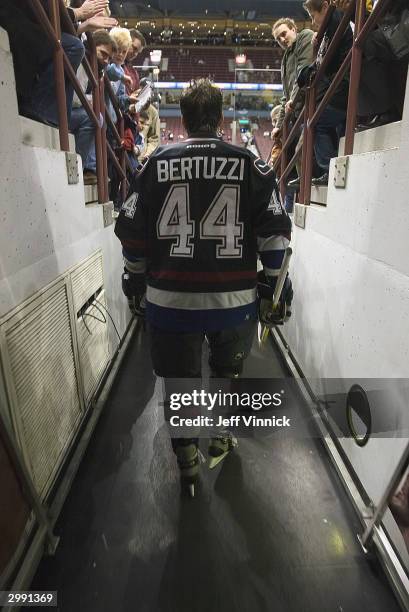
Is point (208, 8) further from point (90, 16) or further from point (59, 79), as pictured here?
point (59, 79)

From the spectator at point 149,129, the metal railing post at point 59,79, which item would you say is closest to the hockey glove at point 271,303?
the metal railing post at point 59,79

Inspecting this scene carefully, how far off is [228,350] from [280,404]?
35.6 inches

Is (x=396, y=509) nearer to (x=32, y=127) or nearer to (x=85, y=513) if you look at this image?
(x=85, y=513)

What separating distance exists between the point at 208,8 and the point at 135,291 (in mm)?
16357

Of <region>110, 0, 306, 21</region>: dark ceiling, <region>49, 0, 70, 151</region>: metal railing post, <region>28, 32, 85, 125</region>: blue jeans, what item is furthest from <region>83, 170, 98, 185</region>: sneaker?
<region>110, 0, 306, 21</region>: dark ceiling

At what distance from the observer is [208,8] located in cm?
1407

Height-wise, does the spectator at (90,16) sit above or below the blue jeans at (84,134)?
above

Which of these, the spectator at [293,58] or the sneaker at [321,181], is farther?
the spectator at [293,58]

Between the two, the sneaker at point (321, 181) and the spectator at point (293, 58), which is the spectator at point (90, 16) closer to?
the spectator at point (293, 58)

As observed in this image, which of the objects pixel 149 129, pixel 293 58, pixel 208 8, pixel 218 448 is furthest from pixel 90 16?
pixel 208 8

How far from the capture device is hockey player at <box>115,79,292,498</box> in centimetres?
139

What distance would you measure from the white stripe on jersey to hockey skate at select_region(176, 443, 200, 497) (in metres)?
0.61

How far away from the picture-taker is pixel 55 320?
1605mm

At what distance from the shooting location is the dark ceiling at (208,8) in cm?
1292
